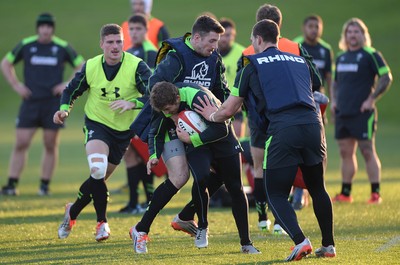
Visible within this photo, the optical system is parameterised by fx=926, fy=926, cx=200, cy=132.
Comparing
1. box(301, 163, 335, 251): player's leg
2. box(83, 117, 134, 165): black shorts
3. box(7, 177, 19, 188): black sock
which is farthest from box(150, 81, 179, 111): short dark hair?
box(7, 177, 19, 188): black sock

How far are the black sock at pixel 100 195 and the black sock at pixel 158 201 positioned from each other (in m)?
1.07

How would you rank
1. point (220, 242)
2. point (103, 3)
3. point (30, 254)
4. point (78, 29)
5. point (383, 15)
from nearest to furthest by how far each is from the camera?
point (30, 254) < point (220, 242) < point (383, 15) < point (78, 29) < point (103, 3)

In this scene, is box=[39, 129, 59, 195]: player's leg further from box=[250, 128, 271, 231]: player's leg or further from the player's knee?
the player's knee

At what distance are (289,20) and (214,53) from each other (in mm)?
35421

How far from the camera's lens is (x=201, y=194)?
28.3ft

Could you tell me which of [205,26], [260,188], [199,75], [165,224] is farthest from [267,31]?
[165,224]

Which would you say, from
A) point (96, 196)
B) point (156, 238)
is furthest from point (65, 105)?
point (156, 238)

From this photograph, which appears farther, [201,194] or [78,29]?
[78,29]

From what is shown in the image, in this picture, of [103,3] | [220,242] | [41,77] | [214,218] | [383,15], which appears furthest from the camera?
[103,3]

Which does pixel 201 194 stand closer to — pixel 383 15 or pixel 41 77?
pixel 41 77

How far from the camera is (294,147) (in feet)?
25.4

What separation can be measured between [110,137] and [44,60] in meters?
5.87

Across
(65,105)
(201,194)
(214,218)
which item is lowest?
(214,218)

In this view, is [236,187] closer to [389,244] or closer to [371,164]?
[389,244]
